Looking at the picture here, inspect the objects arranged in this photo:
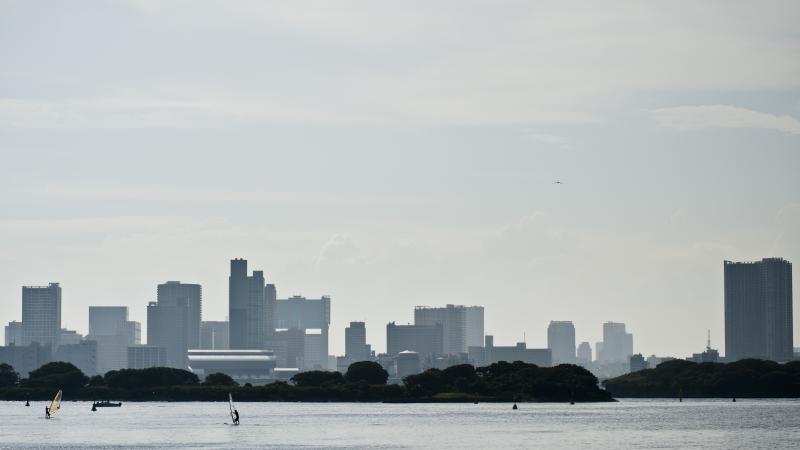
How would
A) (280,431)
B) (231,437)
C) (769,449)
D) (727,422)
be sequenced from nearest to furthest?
(769,449) < (231,437) < (280,431) < (727,422)

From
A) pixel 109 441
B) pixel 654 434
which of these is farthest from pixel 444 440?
pixel 109 441

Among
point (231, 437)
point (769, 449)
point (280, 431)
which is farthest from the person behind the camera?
point (280, 431)

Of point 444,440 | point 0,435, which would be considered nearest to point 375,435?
point 444,440

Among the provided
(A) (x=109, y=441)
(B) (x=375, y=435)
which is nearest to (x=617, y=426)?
(B) (x=375, y=435)

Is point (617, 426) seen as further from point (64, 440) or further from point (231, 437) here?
point (64, 440)

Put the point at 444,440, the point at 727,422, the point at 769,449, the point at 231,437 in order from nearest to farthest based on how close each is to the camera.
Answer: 1. the point at 769,449
2. the point at 444,440
3. the point at 231,437
4. the point at 727,422

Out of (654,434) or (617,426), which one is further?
(617,426)

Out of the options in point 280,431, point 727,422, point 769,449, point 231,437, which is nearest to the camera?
point 769,449

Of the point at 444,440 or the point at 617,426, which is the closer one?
the point at 444,440

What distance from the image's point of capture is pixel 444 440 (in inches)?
6437

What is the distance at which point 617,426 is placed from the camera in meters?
189

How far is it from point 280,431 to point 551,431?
108ft

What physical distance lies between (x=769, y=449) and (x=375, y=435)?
47.6 meters

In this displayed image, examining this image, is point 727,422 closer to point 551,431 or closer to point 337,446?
point 551,431
